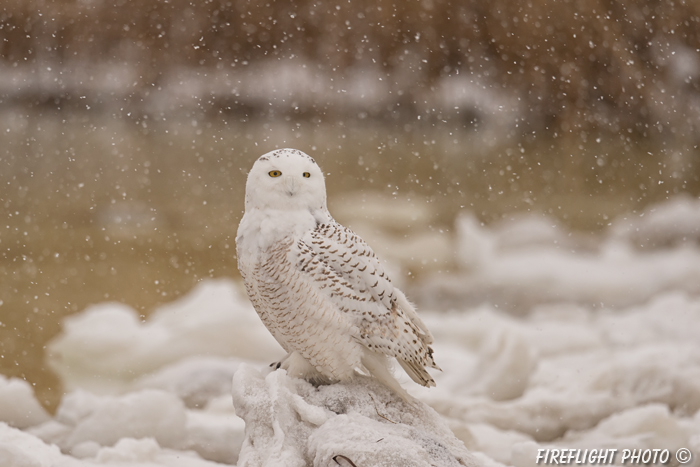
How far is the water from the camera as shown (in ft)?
8.23

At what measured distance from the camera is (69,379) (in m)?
2.45

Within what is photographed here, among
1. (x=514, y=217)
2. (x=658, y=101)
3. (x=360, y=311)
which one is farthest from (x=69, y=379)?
(x=658, y=101)

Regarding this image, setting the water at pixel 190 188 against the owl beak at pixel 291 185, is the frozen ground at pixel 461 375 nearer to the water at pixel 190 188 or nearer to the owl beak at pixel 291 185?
the water at pixel 190 188

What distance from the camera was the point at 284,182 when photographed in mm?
1157

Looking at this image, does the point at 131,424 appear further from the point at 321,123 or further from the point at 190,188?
the point at 321,123

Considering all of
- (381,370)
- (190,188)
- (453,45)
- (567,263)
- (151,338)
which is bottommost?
(381,370)

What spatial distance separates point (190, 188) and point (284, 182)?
168 centimetres

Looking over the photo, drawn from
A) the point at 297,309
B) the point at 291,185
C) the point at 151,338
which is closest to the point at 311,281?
the point at 297,309

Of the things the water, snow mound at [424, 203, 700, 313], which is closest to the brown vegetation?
the water

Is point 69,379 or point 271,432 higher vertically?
point 69,379

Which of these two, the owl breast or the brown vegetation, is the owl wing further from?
the brown vegetation

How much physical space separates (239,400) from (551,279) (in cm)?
208

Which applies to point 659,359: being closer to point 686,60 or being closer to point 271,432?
point 686,60

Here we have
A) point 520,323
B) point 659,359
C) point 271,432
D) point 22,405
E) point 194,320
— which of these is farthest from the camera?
point 520,323
